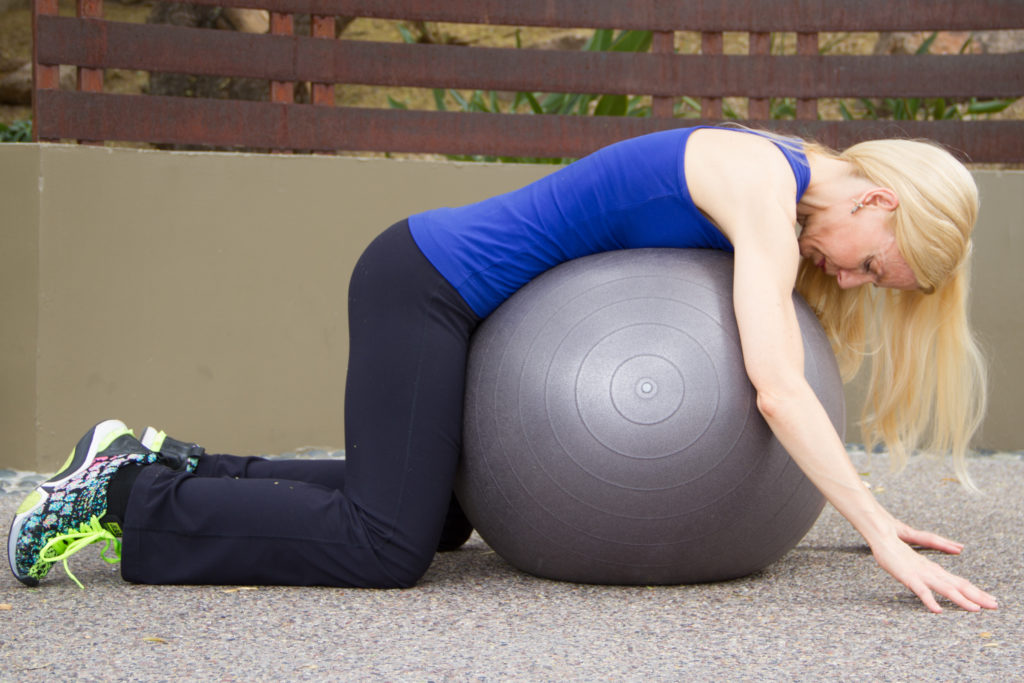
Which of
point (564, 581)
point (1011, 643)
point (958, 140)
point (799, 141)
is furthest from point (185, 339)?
point (958, 140)

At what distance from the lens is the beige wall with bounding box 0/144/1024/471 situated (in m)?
4.38

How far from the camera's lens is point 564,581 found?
292 centimetres

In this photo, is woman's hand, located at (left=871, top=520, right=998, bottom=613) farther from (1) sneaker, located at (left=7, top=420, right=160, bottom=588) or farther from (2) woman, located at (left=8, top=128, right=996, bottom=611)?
(1) sneaker, located at (left=7, top=420, right=160, bottom=588)

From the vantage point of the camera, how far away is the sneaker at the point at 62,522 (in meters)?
2.78

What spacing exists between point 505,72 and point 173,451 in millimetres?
2768

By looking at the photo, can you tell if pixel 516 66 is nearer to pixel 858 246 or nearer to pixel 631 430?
pixel 858 246

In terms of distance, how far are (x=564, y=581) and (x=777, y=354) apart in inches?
33.2

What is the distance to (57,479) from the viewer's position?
9.45ft

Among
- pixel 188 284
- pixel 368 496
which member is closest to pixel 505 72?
pixel 188 284

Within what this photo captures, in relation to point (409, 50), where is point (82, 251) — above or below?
below

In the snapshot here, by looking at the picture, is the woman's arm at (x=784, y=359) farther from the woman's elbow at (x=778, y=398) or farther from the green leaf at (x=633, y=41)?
the green leaf at (x=633, y=41)

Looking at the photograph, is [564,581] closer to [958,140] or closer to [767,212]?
[767,212]

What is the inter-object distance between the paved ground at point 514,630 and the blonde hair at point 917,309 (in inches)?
17.2

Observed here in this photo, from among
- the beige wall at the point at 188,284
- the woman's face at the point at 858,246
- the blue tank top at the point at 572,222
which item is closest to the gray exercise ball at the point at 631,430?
the blue tank top at the point at 572,222
